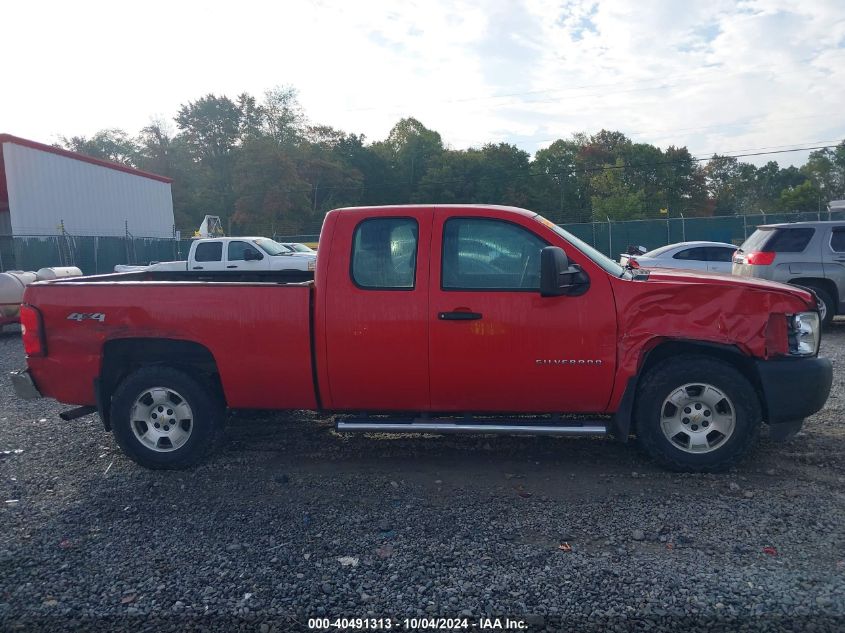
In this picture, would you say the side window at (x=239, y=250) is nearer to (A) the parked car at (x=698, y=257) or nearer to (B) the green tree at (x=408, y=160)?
(A) the parked car at (x=698, y=257)

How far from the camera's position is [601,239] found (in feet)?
95.3

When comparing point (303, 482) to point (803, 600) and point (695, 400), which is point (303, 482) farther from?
point (803, 600)

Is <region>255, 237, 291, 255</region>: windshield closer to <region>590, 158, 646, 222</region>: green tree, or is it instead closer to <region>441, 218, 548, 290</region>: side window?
<region>441, 218, 548, 290</region>: side window

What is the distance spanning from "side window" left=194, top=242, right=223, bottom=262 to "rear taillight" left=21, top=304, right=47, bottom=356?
13.1 metres

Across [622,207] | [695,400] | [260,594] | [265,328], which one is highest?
[622,207]

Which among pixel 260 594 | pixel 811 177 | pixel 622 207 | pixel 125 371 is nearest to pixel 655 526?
pixel 260 594

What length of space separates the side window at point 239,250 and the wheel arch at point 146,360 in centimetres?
1302

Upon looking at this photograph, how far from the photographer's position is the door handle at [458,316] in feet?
15.8

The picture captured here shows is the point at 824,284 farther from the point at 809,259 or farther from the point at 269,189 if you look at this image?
the point at 269,189

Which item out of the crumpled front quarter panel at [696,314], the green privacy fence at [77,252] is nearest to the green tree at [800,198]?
the green privacy fence at [77,252]

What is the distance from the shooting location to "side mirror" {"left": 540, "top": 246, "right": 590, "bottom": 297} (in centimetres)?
461

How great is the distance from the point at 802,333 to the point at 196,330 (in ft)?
14.7

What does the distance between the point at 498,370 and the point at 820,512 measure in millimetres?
2227

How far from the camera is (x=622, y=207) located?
47.6 metres
